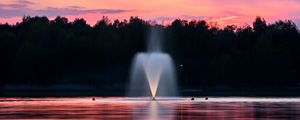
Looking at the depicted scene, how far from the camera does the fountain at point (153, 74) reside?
3676 inches

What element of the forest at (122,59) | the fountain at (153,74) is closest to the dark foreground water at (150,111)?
the fountain at (153,74)

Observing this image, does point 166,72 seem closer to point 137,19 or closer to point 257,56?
point 257,56

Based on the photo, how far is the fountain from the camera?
93.4 metres

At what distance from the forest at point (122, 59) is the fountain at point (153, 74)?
2.43m

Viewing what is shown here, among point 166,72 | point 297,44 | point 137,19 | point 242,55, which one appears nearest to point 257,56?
point 242,55

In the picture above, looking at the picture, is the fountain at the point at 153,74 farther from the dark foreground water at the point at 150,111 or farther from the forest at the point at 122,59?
the dark foreground water at the point at 150,111

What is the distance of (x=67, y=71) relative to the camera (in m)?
140

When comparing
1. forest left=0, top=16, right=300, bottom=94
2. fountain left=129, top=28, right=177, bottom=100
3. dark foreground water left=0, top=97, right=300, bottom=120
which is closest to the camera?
dark foreground water left=0, top=97, right=300, bottom=120

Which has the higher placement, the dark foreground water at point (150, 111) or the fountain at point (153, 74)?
the dark foreground water at point (150, 111)

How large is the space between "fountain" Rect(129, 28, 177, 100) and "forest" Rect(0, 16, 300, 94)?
243 cm

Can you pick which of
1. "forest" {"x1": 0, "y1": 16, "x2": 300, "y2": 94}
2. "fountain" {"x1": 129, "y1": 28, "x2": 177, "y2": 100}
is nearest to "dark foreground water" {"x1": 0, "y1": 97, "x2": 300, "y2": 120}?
"fountain" {"x1": 129, "y1": 28, "x2": 177, "y2": 100}

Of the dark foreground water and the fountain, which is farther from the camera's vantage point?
the fountain

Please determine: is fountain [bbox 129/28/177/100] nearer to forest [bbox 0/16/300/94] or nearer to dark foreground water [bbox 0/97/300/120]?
forest [bbox 0/16/300/94]

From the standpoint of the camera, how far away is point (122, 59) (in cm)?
14188
